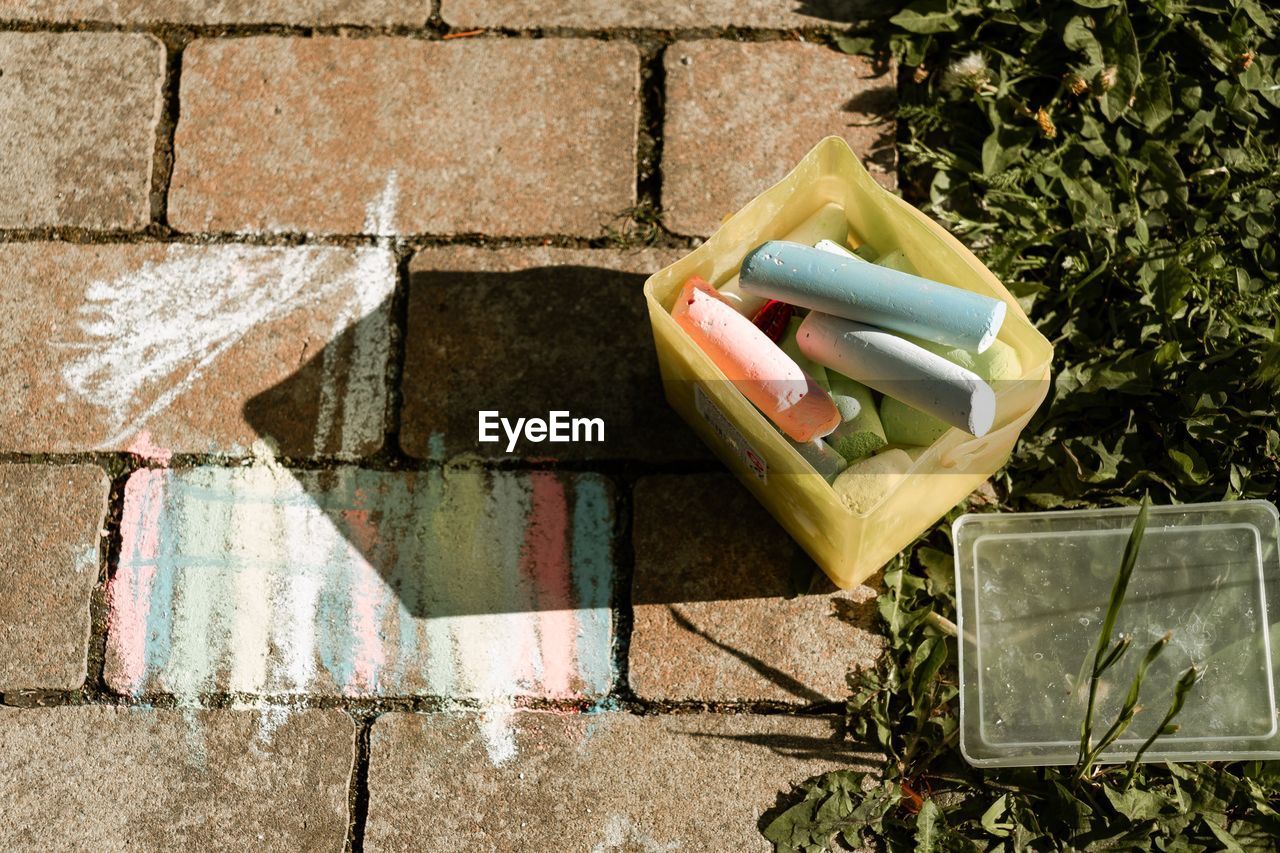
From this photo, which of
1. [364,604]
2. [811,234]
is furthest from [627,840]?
[811,234]

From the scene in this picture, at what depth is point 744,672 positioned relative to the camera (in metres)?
2.12

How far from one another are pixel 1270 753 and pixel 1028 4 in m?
1.55

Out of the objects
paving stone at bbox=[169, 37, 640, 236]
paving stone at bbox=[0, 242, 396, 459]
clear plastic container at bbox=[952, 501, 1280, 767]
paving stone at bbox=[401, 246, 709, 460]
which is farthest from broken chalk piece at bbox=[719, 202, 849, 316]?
paving stone at bbox=[0, 242, 396, 459]

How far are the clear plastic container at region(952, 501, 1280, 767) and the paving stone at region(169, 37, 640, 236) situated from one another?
1068 mm

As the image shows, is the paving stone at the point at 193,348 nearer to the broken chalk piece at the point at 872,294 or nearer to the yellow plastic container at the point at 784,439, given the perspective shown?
the yellow plastic container at the point at 784,439

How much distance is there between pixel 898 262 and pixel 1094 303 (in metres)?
0.56

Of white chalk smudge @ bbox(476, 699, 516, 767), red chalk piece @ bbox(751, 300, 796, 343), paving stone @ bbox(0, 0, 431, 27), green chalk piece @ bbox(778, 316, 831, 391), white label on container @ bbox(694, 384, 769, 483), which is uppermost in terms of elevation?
paving stone @ bbox(0, 0, 431, 27)

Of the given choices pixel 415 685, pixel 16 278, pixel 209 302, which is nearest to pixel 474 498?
pixel 415 685

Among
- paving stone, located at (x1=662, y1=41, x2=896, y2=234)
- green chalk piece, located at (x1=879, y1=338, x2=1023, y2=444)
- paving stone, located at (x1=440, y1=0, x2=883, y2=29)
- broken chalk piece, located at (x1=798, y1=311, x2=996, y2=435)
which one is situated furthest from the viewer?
paving stone, located at (x1=440, y1=0, x2=883, y2=29)

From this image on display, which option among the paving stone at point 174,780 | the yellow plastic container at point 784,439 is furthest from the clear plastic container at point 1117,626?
the paving stone at point 174,780

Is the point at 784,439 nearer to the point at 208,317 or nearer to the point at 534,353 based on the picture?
the point at 534,353

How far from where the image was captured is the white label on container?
1.89 meters

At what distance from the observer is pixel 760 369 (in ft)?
5.88

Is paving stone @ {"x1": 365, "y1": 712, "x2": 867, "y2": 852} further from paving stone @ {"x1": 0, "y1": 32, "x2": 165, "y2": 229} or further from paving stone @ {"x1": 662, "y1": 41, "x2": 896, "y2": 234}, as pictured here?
paving stone @ {"x1": 0, "y1": 32, "x2": 165, "y2": 229}
